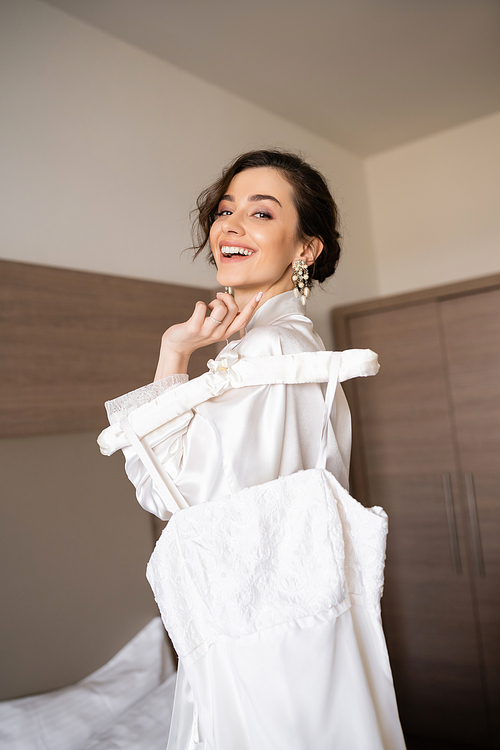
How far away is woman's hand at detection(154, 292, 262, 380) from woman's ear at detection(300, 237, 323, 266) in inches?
11.1

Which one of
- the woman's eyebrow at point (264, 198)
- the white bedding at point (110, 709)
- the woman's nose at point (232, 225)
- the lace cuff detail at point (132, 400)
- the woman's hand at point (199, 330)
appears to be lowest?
the white bedding at point (110, 709)

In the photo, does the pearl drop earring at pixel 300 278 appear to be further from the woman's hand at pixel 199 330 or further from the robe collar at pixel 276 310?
the woman's hand at pixel 199 330

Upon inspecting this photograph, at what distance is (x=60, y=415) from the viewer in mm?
1781

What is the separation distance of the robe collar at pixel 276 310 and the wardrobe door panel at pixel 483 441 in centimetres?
169

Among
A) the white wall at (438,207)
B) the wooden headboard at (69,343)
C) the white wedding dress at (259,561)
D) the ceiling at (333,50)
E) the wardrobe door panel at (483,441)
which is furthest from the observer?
the white wall at (438,207)

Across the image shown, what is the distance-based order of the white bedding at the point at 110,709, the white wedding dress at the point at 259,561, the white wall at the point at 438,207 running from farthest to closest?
the white wall at the point at 438,207, the white bedding at the point at 110,709, the white wedding dress at the point at 259,561

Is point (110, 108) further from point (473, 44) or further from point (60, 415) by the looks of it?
point (473, 44)

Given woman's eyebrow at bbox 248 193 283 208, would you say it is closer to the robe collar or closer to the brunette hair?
the brunette hair

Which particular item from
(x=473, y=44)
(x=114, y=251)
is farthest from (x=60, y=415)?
(x=473, y=44)

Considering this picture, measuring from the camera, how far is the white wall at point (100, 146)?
194 cm

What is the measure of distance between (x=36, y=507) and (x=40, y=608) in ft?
0.92

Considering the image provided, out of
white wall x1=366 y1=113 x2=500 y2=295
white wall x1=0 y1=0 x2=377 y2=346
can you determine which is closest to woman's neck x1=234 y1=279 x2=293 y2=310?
white wall x1=0 y1=0 x2=377 y2=346

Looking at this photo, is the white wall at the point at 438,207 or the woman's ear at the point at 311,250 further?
the white wall at the point at 438,207

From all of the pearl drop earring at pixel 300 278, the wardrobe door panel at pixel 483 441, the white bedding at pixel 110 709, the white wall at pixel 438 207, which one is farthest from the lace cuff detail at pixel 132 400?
the white wall at pixel 438 207
